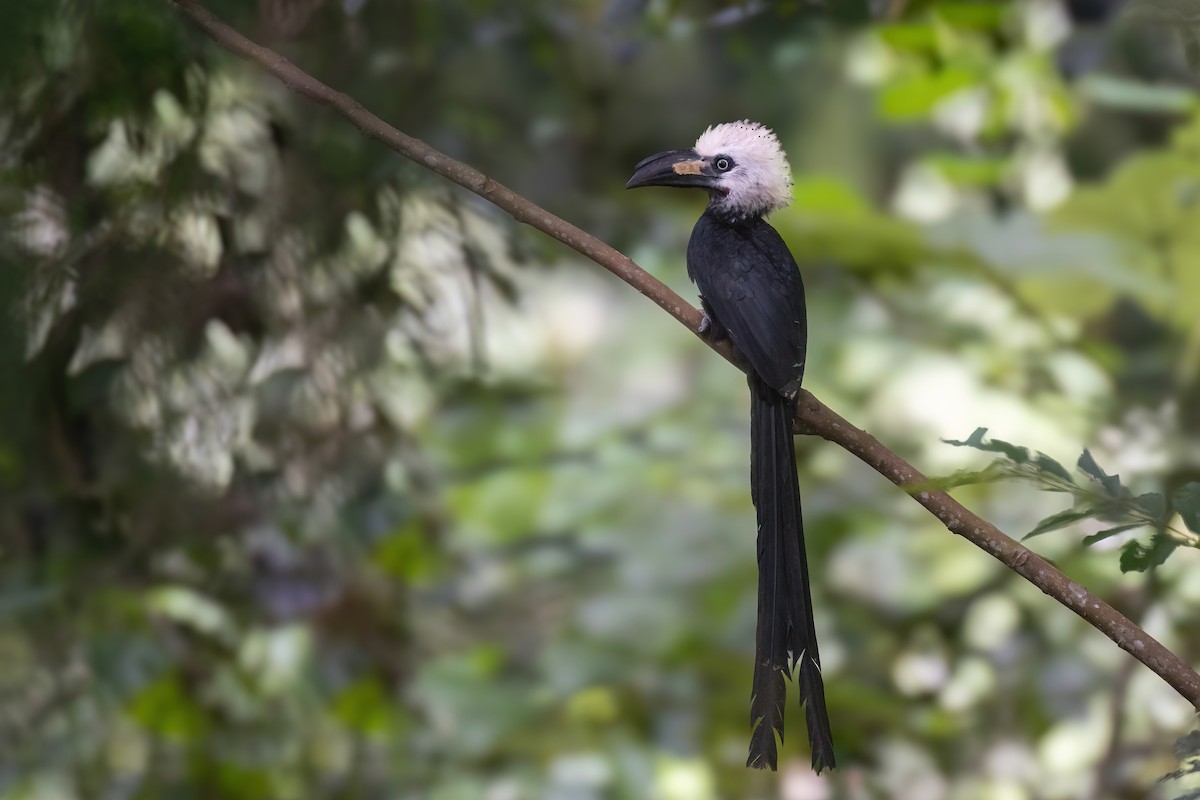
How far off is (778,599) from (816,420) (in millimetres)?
124

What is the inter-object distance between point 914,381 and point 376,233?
37.2 inches

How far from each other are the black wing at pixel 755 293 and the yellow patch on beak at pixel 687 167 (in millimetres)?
44

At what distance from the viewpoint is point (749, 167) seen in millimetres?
780

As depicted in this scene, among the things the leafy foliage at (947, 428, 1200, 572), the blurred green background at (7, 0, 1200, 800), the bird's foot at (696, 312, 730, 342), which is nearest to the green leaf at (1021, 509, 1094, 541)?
the leafy foliage at (947, 428, 1200, 572)

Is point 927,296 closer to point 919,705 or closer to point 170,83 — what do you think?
point 919,705

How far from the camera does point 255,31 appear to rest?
100cm

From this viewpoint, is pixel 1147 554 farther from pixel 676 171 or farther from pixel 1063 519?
pixel 676 171

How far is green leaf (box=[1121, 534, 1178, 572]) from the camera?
0.48 m

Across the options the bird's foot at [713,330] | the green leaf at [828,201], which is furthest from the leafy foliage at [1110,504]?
the green leaf at [828,201]

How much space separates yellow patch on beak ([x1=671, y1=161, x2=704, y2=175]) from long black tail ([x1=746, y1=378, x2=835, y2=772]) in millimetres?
177

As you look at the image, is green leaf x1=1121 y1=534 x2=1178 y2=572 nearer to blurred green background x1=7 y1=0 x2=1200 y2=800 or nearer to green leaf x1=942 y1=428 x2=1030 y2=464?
green leaf x1=942 y1=428 x2=1030 y2=464

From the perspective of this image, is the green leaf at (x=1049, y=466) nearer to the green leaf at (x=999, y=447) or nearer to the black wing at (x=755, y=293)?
the green leaf at (x=999, y=447)

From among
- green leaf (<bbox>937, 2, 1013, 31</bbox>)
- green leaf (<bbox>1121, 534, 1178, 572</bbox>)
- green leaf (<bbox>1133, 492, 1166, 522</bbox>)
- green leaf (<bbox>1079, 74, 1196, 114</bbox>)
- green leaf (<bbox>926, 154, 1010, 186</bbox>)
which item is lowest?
green leaf (<bbox>1121, 534, 1178, 572</bbox>)

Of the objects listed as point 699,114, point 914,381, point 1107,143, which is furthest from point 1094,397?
point 699,114
